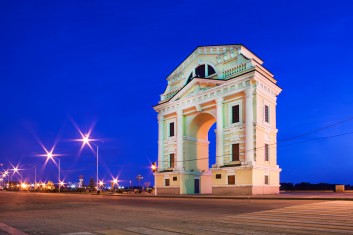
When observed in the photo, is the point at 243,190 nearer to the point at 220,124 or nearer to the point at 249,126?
the point at 249,126

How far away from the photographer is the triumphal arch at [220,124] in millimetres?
41719

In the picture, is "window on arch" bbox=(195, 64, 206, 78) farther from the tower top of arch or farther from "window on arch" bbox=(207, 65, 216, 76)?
"window on arch" bbox=(207, 65, 216, 76)

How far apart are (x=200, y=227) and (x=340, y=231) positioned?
148 inches

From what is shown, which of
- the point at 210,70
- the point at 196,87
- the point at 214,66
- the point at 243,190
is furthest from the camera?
the point at 210,70

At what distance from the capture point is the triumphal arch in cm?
4172

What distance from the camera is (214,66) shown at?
4881 centimetres

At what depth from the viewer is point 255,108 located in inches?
1645

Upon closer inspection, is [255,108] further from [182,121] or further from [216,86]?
[182,121]

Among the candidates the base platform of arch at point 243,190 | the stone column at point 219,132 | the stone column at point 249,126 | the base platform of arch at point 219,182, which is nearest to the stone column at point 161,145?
the base platform of arch at point 219,182

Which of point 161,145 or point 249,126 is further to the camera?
point 161,145

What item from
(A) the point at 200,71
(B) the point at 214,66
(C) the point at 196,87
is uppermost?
(B) the point at 214,66

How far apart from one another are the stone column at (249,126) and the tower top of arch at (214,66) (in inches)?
118

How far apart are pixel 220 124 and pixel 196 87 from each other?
22.1 feet

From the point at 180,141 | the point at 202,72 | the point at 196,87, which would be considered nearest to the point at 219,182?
the point at 180,141
